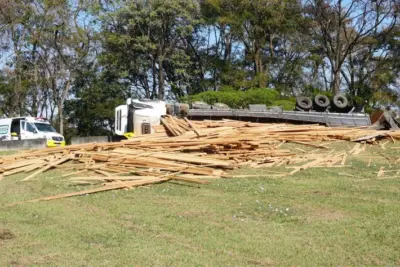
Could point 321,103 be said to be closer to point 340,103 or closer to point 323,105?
point 323,105

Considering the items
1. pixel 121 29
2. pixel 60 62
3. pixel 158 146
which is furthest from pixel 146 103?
pixel 60 62

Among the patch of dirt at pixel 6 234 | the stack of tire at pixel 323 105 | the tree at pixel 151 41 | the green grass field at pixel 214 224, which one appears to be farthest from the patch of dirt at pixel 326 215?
the tree at pixel 151 41

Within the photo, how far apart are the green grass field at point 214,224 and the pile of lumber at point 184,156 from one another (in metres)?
0.57

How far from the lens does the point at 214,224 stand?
6535mm

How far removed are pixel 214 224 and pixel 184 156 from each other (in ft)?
13.5

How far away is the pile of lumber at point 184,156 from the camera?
9844 millimetres

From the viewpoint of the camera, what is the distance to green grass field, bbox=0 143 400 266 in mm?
5195

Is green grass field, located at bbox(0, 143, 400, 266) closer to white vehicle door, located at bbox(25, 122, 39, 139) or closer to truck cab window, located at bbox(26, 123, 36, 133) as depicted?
white vehicle door, located at bbox(25, 122, 39, 139)

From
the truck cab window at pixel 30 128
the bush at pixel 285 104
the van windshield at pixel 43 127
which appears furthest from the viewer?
the bush at pixel 285 104

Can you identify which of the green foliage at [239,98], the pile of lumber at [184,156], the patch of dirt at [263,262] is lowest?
the patch of dirt at [263,262]

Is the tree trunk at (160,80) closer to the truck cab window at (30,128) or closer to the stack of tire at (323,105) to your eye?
the truck cab window at (30,128)

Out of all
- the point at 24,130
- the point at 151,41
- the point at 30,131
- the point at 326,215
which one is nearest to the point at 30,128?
the point at 30,131

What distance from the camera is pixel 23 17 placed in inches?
1426

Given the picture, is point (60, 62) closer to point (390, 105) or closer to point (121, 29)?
point (121, 29)
